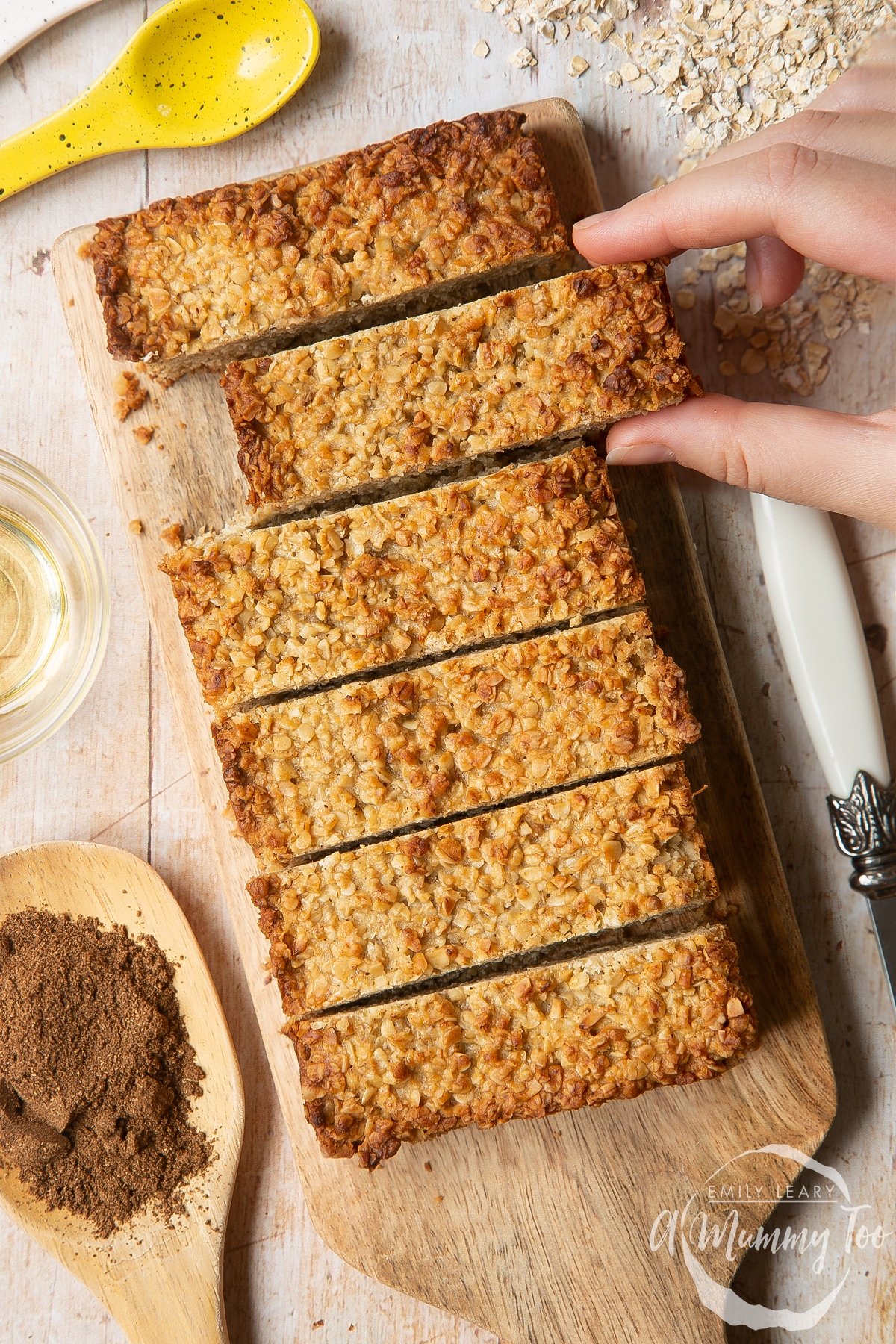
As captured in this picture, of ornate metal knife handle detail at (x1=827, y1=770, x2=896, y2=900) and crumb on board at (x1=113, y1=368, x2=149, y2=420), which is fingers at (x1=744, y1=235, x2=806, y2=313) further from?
crumb on board at (x1=113, y1=368, x2=149, y2=420)

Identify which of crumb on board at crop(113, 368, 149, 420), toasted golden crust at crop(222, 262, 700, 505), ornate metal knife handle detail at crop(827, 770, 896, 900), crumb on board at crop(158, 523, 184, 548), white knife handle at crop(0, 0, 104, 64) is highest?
white knife handle at crop(0, 0, 104, 64)

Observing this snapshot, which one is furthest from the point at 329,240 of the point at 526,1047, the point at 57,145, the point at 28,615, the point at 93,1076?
the point at 93,1076

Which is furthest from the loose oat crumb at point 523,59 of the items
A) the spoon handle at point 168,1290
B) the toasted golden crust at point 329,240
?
the spoon handle at point 168,1290

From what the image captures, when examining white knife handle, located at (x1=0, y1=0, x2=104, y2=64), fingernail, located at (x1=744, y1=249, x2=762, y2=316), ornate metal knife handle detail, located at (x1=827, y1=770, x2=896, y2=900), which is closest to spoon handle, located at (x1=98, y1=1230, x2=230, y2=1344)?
ornate metal knife handle detail, located at (x1=827, y1=770, x2=896, y2=900)

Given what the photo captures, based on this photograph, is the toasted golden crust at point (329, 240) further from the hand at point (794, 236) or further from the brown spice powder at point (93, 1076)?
the brown spice powder at point (93, 1076)

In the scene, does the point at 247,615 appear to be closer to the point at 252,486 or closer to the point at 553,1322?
the point at 252,486

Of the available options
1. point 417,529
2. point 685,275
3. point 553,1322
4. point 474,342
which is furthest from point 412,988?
point 685,275
